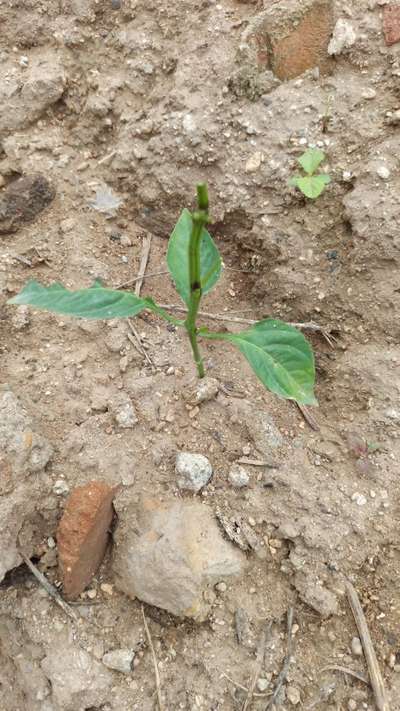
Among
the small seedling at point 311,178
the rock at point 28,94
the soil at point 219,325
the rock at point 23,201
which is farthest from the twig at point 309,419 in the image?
the rock at point 28,94

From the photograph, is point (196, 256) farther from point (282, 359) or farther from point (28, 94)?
point (28, 94)

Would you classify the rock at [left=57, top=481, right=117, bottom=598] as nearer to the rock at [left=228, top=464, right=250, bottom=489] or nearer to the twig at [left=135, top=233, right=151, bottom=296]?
the rock at [left=228, top=464, right=250, bottom=489]

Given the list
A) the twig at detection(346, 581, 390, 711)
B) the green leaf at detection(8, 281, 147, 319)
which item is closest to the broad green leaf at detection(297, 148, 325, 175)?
the green leaf at detection(8, 281, 147, 319)

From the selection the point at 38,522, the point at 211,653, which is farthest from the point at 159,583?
the point at 38,522

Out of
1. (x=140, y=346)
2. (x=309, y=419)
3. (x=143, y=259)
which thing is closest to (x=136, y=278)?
(x=143, y=259)

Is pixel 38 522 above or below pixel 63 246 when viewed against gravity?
below

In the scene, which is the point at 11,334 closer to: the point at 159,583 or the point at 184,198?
the point at 184,198

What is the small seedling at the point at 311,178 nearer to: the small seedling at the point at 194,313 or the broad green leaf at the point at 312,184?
the broad green leaf at the point at 312,184
